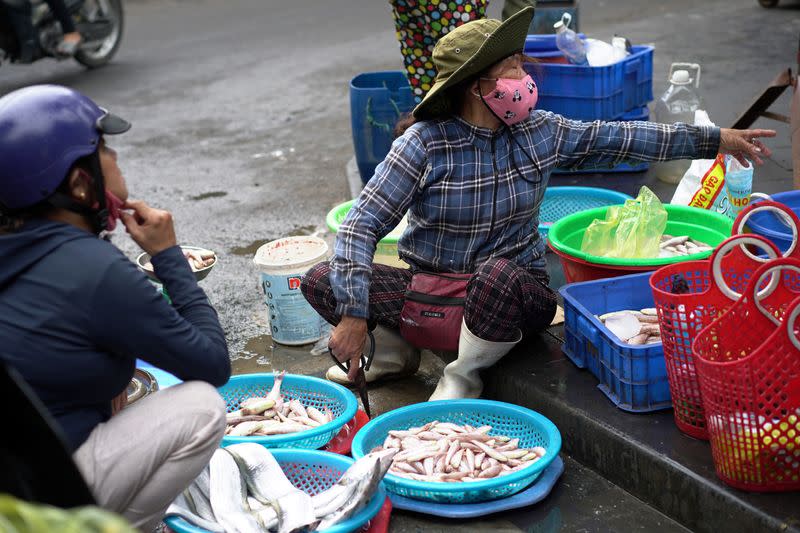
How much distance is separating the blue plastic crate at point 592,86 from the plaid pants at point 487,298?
1883mm

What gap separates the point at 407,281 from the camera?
3615 mm

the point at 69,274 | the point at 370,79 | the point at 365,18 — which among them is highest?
the point at 69,274

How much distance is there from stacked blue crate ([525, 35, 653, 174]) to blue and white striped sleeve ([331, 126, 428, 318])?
208cm

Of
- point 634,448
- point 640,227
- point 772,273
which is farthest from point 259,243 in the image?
point 772,273

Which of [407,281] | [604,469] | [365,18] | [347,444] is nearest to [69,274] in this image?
[347,444]

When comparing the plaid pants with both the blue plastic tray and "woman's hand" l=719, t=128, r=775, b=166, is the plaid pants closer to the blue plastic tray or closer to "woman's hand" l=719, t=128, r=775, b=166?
the blue plastic tray

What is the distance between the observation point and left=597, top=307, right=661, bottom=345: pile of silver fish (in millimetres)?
3322

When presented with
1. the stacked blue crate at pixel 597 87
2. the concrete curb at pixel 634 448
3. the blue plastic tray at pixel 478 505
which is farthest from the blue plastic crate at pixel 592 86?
the blue plastic tray at pixel 478 505

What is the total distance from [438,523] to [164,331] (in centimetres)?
108

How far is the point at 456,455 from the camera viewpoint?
10.1 ft

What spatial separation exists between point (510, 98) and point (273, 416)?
4.45 feet

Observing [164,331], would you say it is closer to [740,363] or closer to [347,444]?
[347,444]

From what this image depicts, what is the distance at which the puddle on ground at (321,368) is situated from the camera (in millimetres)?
3820

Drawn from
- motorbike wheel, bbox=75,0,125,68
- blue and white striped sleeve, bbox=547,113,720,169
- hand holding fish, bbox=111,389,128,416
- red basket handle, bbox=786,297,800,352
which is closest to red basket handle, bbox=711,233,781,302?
red basket handle, bbox=786,297,800,352
